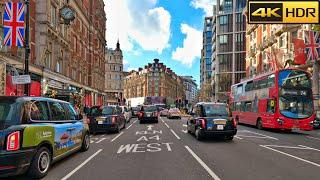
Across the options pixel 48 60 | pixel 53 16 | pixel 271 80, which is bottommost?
pixel 271 80

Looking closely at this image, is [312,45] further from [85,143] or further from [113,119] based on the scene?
[85,143]

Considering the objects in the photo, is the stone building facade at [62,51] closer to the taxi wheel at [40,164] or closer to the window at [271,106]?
the window at [271,106]

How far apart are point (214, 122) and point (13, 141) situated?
1019cm

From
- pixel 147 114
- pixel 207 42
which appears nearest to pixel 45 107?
pixel 147 114

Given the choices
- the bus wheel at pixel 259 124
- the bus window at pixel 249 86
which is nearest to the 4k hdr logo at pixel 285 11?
the bus wheel at pixel 259 124

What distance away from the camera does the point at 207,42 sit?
150375 mm

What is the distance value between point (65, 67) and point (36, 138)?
37.8 meters

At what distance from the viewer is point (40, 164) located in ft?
29.5

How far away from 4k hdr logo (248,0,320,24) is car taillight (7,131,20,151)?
12.0 metres

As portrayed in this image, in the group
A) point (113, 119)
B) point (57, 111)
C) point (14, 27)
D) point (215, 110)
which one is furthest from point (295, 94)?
point (57, 111)

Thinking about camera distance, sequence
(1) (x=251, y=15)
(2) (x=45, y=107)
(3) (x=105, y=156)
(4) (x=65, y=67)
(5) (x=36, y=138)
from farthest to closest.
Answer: (4) (x=65, y=67) → (1) (x=251, y=15) → (3) (x=105, y=156) → (2) (x=45, y=107) → (5) (x=36, y=138)

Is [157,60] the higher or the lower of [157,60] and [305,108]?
the higher

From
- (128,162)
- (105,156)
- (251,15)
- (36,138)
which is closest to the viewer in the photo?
(36,138)

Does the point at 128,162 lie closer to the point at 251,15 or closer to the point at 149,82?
the point at 251,15
